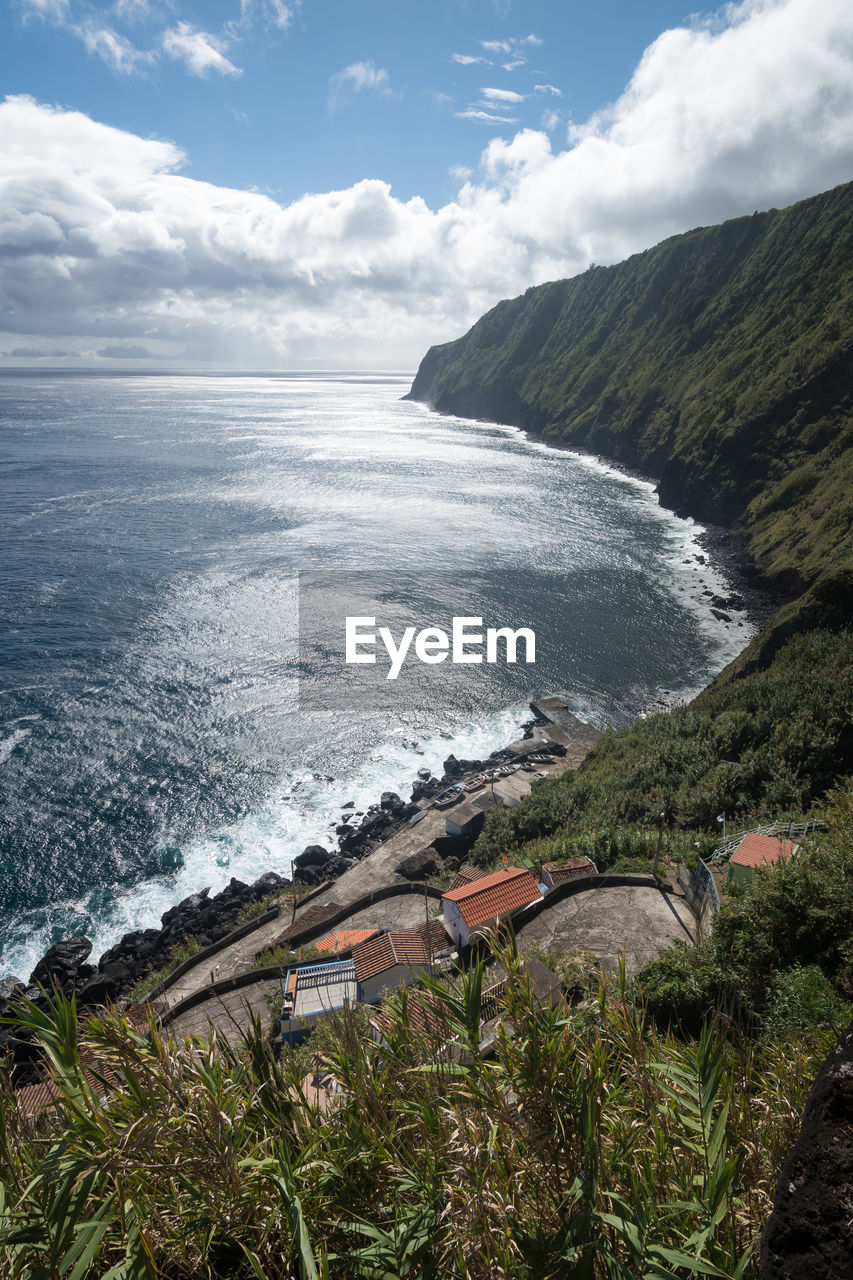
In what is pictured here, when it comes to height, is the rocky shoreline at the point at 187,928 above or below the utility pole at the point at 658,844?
below

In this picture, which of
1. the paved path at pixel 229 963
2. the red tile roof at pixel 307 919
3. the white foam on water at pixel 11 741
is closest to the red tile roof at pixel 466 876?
the red tile roof at pixel 307 919

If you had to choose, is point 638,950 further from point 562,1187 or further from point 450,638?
point 450,638

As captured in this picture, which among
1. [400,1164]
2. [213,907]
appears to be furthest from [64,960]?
[400,1164]

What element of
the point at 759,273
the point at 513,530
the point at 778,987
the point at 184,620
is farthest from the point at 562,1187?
the point at 759,273

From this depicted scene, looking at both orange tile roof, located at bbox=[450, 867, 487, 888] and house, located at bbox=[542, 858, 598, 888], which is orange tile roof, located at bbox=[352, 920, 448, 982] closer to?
house, located at bbox=[542, 858, 598, 888]

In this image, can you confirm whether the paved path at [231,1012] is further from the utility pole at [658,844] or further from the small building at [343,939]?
the utility pole at [658,844]
